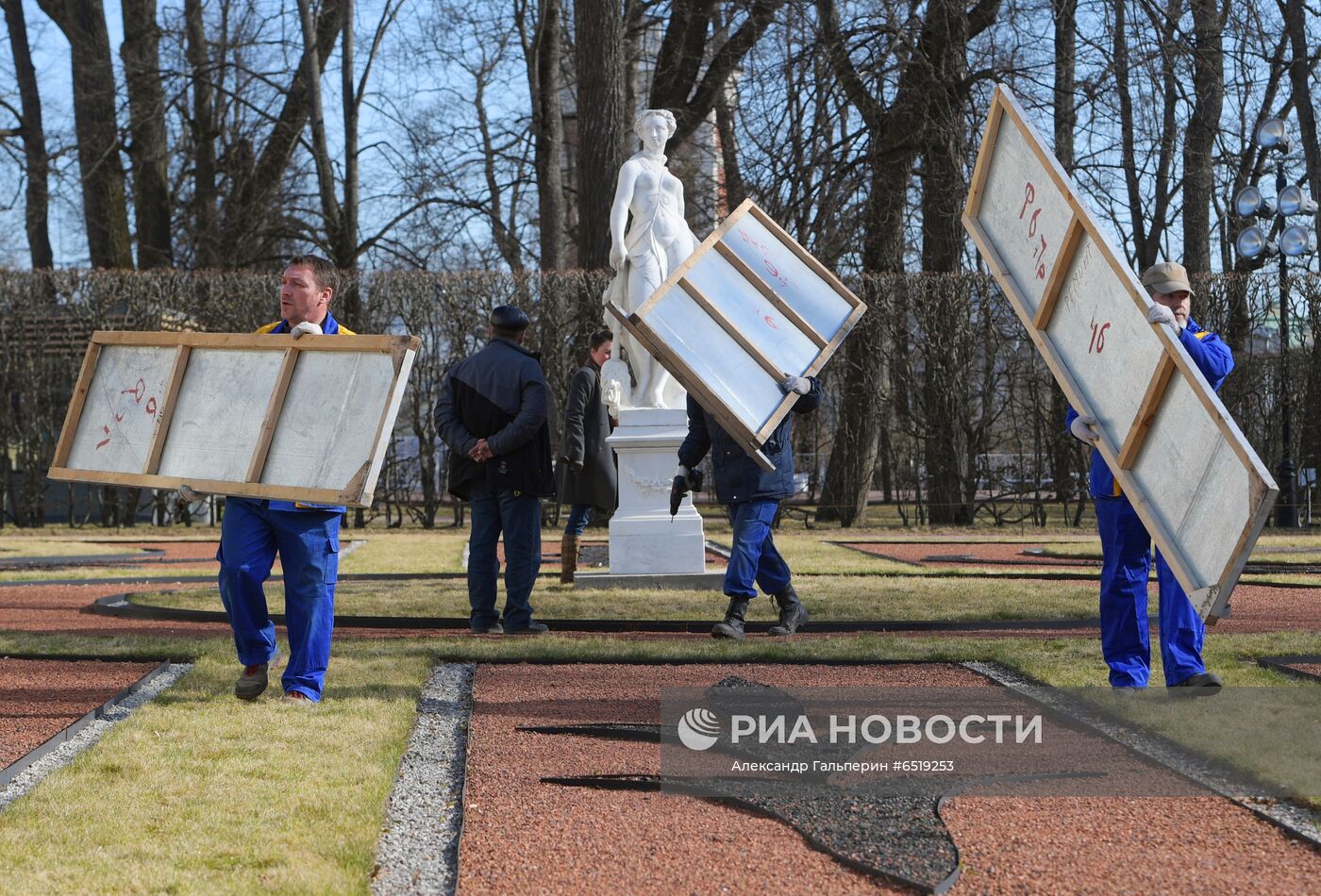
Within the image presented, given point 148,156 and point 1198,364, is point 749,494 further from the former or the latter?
point 148,156

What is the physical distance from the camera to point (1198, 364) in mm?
5805

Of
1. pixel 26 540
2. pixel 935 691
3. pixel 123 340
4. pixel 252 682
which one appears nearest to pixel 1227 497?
pixel 935 691

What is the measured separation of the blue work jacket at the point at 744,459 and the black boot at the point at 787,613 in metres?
0.61

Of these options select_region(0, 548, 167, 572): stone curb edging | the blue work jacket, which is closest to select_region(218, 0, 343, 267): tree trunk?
select_region(0, 548, 167, 572): stone curb edging

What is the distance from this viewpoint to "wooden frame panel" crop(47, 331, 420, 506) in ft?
18.6

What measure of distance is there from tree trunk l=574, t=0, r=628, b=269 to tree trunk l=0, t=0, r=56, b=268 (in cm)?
1238

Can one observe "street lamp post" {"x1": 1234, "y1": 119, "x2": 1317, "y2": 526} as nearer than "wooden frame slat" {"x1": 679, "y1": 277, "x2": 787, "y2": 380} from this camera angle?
No

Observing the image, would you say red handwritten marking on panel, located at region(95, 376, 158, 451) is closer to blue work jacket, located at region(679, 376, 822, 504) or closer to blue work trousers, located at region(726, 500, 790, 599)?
blue work jacket, located at region(679, 376, 822, 504)

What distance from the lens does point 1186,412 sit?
4988 millimetres

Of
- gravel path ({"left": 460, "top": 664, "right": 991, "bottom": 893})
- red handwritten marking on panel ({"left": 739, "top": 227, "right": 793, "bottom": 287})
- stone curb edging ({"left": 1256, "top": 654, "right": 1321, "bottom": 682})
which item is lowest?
gravel path ({"left": 460, "top": 664, "right": 991, "bottom": 893})

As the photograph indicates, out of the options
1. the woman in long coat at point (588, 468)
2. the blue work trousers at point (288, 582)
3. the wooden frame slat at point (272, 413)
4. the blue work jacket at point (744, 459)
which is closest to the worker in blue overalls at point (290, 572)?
the blue work trousers at point (288, 582)

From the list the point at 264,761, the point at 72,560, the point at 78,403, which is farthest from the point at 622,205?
the point at 264,761

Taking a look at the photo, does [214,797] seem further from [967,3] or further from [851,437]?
[967,3]

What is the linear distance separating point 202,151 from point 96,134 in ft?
8.22
